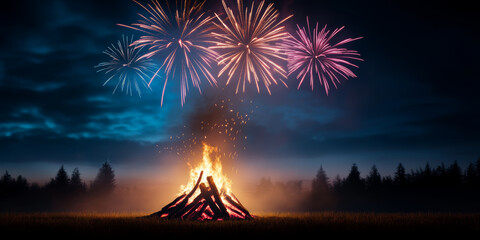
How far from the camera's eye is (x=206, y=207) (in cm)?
3512

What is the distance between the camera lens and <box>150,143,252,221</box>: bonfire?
113 feet

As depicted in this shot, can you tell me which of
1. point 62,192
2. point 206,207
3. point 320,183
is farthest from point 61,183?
point 206,207

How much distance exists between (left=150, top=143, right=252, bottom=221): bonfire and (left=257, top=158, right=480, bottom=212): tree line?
72.3 m

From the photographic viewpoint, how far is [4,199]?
11319 centimetres

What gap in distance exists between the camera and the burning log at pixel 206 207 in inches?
1345

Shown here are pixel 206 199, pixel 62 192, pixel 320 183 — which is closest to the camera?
pixel 206 199

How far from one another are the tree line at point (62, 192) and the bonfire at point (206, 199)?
7464cm

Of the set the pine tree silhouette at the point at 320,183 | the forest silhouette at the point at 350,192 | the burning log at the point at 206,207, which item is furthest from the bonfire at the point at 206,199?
the pine tree silhouette at the point at 320,183

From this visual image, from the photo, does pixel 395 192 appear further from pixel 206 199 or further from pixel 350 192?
pixel 206 199

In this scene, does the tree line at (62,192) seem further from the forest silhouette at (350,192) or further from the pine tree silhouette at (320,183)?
the pine tree silhouette at (320,183)

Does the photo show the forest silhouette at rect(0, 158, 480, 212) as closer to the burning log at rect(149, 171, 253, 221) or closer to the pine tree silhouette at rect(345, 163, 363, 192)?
the pine tree silhouette at rect(345, 163, 363, 192)

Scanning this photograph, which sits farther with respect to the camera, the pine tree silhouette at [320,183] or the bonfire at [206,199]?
the pine tree silhouette at [320,183]

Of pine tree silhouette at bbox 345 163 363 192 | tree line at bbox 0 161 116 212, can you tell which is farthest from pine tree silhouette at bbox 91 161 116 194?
pine tree silhouette at bbox 345 163 363 192

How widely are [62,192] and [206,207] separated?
289 feet
